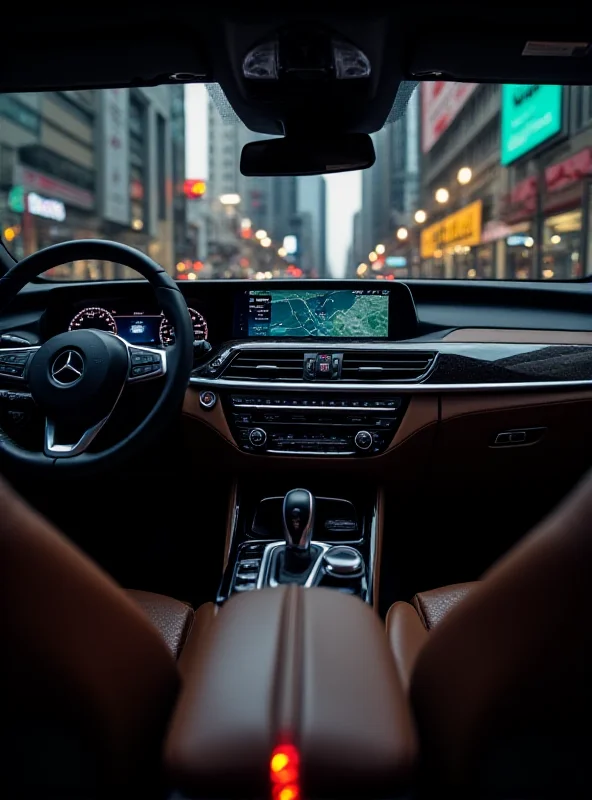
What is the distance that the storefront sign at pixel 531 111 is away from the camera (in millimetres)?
3199

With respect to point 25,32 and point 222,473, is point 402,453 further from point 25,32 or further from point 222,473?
point 25,32

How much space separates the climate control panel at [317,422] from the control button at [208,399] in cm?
8

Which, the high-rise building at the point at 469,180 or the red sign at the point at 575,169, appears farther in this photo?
the high-rise building at the point at 469,180

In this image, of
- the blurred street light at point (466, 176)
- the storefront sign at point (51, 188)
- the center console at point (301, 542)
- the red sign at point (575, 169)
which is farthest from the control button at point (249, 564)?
the storefront sign at point (51, 188)

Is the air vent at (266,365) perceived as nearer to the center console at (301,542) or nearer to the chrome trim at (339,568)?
the center console at (301,542)

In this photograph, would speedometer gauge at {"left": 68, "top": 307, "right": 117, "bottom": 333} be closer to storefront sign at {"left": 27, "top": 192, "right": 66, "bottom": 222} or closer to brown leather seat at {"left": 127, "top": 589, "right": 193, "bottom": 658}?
brown leather seat at {"left": 127, "top": 589, "right": 193, "bottom": 658}

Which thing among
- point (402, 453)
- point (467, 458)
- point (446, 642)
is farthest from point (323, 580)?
point (446, 642)

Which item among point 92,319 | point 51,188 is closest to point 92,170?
point 51,188

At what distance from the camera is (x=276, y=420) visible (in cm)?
292

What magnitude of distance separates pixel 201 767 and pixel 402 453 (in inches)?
82.3

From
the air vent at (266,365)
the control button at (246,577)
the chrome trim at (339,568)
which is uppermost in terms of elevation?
the air vent at (266,365)

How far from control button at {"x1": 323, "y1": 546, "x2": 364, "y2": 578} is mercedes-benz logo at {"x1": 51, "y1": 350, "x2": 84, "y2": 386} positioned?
1.04 m

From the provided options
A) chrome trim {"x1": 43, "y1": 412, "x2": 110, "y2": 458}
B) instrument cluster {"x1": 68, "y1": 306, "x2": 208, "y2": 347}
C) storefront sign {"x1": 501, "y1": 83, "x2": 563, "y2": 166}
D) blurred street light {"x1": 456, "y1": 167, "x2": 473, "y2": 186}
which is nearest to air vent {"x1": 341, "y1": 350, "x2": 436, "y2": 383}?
instrument cluster {"x1": 68, "y1": 306, "x2": 208, "y2": 347}

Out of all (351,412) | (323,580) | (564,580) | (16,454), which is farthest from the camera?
(351,412)
